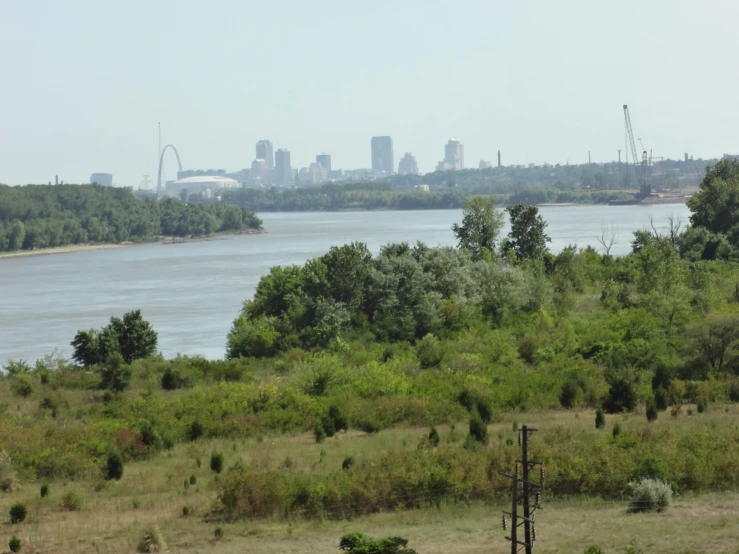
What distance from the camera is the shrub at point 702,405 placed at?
17.4 m

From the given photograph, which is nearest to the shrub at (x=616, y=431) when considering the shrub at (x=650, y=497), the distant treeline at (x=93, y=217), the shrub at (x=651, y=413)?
the shrub at (x=651, y=413)

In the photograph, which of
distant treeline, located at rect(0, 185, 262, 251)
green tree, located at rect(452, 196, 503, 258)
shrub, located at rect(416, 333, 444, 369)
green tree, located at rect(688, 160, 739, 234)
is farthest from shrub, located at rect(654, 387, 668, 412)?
distant treeline, located at rect(0, 185, 262, 251)

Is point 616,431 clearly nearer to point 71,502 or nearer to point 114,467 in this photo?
point 114,467

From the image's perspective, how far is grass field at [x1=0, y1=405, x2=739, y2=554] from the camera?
36.9 ft

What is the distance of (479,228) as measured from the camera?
39.1m

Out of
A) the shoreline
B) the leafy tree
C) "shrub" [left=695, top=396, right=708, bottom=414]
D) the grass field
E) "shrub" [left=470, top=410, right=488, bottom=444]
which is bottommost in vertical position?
the grass field

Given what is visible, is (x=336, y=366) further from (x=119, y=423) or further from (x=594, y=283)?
(x=594, y=283)

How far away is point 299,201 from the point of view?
146 m

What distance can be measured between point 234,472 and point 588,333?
12047 millimetres

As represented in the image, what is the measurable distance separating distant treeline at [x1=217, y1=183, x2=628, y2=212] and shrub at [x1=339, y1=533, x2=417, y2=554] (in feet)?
360

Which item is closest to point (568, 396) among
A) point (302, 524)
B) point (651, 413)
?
point (651, 413)

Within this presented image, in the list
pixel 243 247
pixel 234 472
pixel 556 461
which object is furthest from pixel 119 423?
pixel 243 247

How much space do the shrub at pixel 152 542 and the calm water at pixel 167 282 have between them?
57.8 ft

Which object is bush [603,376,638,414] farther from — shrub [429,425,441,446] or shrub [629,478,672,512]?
shrub [629,478,672,512]
